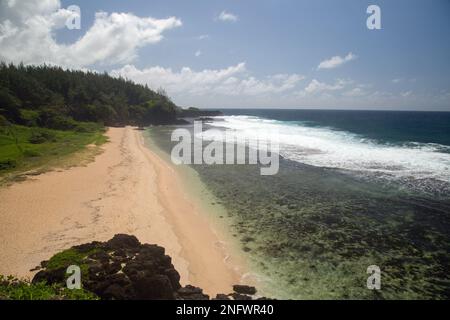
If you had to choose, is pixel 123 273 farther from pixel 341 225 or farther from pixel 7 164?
pixel 7 164

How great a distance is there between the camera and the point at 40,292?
6727mm

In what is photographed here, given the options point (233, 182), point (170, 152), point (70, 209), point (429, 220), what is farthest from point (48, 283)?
point (170, 152)

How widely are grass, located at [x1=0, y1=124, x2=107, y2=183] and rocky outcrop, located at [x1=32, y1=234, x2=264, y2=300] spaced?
12.4 meters


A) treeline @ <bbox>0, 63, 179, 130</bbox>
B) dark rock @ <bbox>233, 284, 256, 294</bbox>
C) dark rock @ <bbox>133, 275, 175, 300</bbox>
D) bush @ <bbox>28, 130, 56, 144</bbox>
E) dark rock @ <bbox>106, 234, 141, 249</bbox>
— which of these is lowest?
dark rock @ <bbox>233, 284, 256, 294</bbox>

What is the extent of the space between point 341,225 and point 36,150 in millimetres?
26392

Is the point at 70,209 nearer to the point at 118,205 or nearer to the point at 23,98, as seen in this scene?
the point at 118,205

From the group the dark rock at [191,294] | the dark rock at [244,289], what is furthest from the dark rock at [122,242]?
the dark rock at [244,289]

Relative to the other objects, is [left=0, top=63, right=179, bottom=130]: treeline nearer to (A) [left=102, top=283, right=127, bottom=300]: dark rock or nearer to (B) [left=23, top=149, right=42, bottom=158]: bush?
(B) [left=23, top=149, right=42, bottom=158]: bush

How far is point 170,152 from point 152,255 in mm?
24883

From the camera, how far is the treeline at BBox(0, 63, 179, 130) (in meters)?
42.1

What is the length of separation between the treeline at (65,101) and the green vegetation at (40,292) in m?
40.2

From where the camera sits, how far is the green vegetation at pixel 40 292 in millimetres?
6426

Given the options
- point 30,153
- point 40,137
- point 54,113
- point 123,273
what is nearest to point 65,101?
point 54,113

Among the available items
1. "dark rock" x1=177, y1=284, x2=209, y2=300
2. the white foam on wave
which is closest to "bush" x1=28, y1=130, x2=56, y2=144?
the white foam on wave
